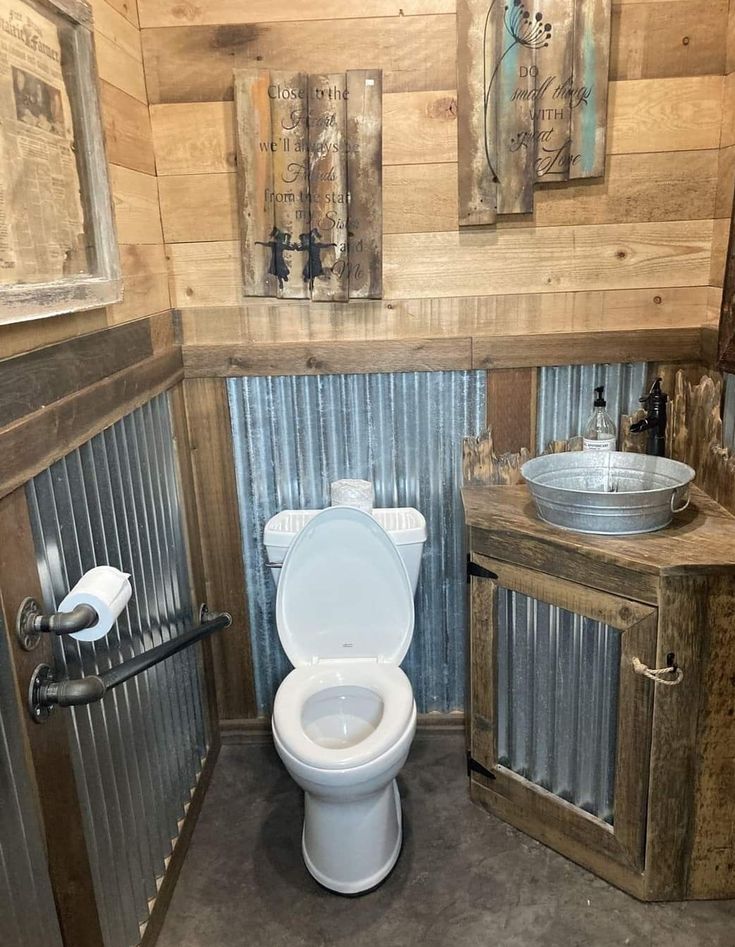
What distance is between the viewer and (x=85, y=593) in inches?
51.6

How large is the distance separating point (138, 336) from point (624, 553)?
1.29 meters

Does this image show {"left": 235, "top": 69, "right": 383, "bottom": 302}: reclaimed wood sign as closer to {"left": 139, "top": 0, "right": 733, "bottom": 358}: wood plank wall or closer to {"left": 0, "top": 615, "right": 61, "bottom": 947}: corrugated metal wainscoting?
{"left": 139, "top": 0, "right": 733, "bottom": 358}: wood plank wall

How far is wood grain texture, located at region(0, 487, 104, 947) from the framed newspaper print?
0.36 meters

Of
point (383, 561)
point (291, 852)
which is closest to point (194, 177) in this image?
point (383, 561)

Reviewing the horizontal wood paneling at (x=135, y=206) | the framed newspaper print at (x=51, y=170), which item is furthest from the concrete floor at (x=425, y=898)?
the horizontal wood paneling at (x=135, y=206)

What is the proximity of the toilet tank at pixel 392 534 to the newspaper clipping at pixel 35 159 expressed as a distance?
0.95 meters

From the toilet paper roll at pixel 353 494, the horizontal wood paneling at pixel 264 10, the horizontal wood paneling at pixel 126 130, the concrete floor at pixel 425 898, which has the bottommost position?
the concrete floor at pixel 425 898

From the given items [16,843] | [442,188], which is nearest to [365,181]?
[442,188]

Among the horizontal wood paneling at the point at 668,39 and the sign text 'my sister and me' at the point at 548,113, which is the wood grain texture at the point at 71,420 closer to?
the sign text 'my sister and me' at the point at 548,113

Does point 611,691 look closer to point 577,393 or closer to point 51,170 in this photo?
point 577,393

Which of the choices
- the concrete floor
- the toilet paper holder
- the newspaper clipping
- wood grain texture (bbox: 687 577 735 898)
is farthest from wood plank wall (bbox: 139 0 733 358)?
the concrete floor

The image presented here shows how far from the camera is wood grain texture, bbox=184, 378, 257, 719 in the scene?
7.49 feet

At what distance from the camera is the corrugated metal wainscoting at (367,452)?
2.26m

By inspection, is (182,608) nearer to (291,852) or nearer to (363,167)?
(291,852)
